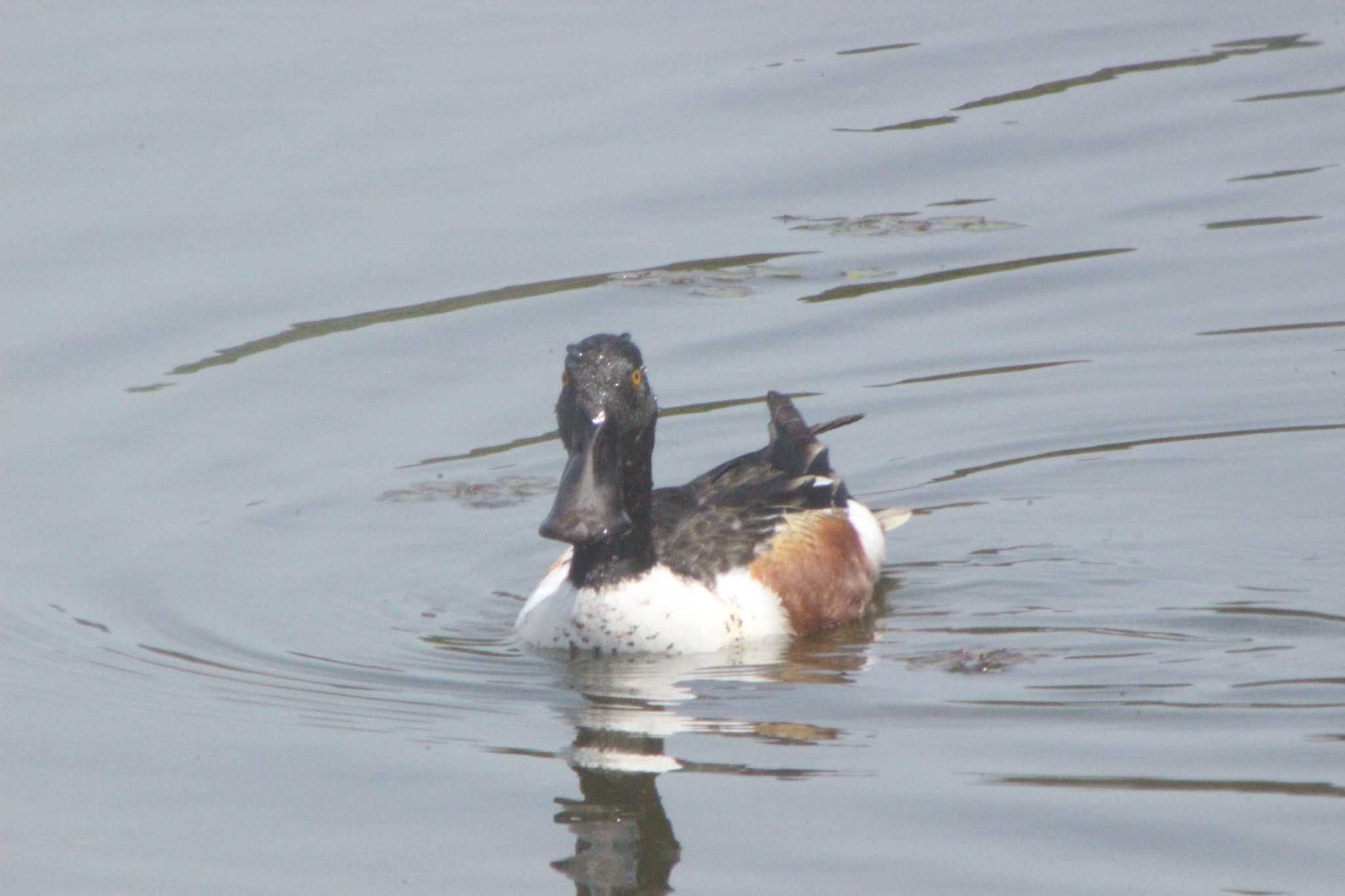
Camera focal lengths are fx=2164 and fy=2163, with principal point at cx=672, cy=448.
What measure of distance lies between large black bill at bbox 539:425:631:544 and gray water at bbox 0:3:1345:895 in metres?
0.65

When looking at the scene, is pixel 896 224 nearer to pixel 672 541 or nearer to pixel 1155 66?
pixel 1155 66

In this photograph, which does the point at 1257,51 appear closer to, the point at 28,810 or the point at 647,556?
the point at 647,556

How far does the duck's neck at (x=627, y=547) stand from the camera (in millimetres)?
9039

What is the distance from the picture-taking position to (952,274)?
43.9ft

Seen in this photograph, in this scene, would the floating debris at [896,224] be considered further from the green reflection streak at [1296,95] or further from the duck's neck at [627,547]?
the duck's neck at [627,547]

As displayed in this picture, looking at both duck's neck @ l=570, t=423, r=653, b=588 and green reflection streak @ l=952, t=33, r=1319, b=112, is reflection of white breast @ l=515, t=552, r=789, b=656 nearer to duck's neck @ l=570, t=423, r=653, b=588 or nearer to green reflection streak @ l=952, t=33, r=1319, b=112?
duck's neck @ l=570, t=423, r=653, b=588

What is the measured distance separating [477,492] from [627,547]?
1980mm

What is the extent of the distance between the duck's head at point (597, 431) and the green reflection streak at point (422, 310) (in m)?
4.02

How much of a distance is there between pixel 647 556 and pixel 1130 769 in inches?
104

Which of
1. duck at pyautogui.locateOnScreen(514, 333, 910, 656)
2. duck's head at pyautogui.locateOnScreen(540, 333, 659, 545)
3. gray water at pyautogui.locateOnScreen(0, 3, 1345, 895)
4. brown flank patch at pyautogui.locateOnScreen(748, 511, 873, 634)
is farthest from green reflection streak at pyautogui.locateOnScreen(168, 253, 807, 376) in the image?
duck's head at pyautogui.locateOnScreen(540, 333, 659, 545)

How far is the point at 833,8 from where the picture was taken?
1875cm

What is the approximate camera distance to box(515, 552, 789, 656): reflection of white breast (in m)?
8.96

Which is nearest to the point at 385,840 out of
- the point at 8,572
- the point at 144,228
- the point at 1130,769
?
the point at 1130,769

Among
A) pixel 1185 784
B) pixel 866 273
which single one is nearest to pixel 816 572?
pixel 1185 784
